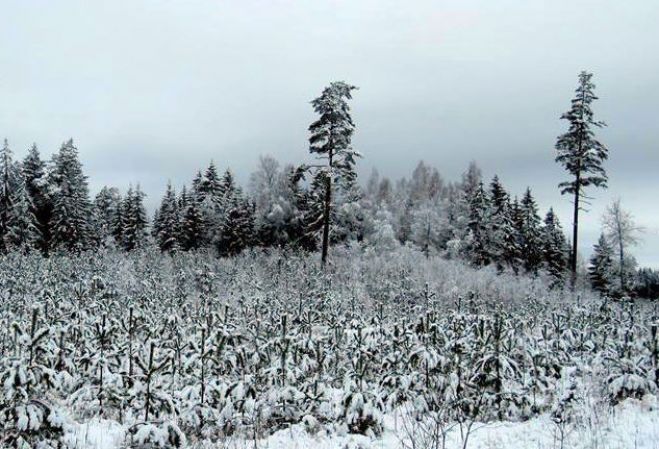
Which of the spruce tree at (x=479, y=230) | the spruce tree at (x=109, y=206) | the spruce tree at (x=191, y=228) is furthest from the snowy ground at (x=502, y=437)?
the spruce tree at (x=109, y=206)

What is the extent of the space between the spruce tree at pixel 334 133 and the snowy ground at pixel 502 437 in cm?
1983

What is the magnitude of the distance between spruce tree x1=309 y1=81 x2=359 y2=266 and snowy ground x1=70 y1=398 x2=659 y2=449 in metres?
19.8

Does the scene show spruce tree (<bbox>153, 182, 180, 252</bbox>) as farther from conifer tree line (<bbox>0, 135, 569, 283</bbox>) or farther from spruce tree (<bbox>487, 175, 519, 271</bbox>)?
spruce tree (<bbox>487, 175, 519, 271</bbox>)

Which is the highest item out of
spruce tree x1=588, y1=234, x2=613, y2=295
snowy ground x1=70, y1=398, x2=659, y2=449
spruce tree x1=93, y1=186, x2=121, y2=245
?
spruce tree x1=93, y1=186, x2=121, y2=245

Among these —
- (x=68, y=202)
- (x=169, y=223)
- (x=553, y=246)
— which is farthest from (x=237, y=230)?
(x=553, y=246)

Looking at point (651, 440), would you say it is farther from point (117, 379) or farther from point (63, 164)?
point (63, 164)

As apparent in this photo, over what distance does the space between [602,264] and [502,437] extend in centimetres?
4247

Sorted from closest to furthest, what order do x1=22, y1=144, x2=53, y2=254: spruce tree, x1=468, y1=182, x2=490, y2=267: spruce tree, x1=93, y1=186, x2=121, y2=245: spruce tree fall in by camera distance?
x1=468, y1=182, x2=490, y2=267: spruce tree < x1=22, y1=144, x2=53, y2=254: spruce tree < x1=93, y1=186, x2=121, y2=245: spruce tree

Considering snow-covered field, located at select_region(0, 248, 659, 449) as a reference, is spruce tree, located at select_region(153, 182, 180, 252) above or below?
above

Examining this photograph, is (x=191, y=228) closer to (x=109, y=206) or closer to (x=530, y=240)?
(x=109, y=206)

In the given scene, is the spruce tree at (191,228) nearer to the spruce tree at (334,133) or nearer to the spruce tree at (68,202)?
the spruce tree at (68,202)

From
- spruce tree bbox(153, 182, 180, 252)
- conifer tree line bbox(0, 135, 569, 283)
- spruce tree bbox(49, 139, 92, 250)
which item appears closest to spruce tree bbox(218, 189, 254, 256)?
conifer tree line bbox(0, 135, 569, 283)

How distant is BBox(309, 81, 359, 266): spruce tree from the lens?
86.5 feet

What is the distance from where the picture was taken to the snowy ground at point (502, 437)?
5816mm
